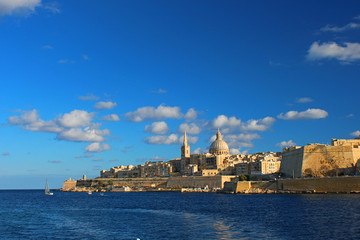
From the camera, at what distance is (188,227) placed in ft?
67.3

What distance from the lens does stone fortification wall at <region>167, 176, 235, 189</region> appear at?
6906cm

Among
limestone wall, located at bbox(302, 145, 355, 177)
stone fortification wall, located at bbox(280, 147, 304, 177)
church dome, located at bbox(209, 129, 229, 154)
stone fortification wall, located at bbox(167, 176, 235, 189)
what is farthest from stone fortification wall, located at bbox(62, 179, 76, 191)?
limestone wall, located at bbox(302, 145, 355, 177)

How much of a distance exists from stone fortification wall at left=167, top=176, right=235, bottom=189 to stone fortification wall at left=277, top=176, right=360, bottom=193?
2038 cm

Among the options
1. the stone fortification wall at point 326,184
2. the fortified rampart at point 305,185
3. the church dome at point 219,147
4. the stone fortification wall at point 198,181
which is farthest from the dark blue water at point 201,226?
the church dome at point 219,147

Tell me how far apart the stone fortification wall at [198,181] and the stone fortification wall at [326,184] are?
20381mm

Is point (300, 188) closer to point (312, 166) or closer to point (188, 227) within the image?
point (312, 166)

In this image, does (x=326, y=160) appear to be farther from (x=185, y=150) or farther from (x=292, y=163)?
(x=185, y=150)

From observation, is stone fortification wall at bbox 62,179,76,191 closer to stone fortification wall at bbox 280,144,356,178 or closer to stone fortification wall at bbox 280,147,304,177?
stone fortification wall at bbox 280,147,304,177

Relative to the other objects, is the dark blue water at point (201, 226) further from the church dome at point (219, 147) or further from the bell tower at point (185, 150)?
the bell tower at point (185, 150)

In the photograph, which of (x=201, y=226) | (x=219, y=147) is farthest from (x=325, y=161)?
(x=219, y=147)

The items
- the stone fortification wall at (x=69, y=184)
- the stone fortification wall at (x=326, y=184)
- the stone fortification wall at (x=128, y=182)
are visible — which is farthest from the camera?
the stone fortification wall at (x=69, y=184)

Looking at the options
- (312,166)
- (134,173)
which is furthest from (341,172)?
(134,173)

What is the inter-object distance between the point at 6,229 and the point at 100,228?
15.7 ft

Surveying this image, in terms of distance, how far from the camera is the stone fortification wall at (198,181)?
6906 cm
